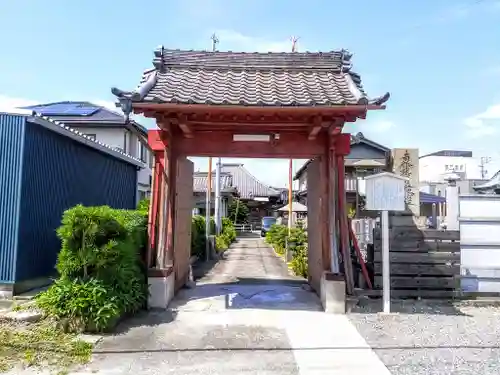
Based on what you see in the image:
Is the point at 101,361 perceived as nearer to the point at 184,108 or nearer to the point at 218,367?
the point at 218,367

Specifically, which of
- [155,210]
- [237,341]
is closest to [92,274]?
[155,210]

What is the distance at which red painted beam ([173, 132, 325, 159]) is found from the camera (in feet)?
23.2

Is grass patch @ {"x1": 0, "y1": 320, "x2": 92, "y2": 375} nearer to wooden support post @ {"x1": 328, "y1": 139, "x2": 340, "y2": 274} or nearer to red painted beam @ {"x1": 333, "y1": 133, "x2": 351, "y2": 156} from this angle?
wooden support post @ {"x1": 328, "y1": 139, "x2": 340, "y2": 274}

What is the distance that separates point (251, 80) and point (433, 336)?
4815 millimetres

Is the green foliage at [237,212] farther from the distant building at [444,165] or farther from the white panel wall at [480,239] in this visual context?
the white panel wall at [480,239]

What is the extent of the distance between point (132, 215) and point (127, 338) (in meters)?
2.39

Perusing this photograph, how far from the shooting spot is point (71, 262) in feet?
17.6

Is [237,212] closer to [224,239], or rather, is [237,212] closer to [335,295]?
[224,239]

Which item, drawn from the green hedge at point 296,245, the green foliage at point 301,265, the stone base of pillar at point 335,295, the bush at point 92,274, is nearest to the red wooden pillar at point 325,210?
the stone base of pillar at point 335,295

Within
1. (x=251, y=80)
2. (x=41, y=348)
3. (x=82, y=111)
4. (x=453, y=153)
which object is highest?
(x=453, y=153)

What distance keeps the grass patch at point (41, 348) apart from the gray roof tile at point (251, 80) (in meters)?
3.15

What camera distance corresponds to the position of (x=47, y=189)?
7680 millimetres

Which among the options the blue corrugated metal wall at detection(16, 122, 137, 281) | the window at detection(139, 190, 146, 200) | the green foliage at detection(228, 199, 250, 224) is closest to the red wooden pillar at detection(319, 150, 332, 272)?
the blue corrugated metal wall at detection(16, 122, 137, 281)

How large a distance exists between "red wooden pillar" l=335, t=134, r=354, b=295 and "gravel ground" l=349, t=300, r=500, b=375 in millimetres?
558
